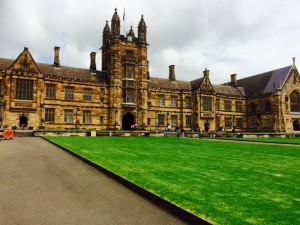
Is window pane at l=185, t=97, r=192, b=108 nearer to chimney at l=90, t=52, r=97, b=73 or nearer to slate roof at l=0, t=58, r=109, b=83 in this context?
slate roof at l=0, t=58, r=109, b=83

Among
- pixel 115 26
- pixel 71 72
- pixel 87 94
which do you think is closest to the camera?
pixel 87 94

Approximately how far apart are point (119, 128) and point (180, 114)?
14458 millimetres

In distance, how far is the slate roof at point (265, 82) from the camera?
56606 mm

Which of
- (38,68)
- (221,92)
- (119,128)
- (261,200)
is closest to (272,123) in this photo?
(221,92)

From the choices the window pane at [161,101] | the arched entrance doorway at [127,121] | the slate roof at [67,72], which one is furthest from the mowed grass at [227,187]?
the window pane at [161,101]

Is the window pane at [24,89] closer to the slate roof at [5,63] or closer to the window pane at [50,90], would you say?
the window pane at [50,90]

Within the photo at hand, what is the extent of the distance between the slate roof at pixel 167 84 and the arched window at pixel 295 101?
22056 millimetres

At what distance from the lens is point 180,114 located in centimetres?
5372

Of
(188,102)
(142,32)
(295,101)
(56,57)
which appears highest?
(142,32)

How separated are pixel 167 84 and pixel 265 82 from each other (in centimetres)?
2277

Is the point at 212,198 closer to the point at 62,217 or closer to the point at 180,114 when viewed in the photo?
the point at 62,217

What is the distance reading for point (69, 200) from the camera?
6875 millimetres

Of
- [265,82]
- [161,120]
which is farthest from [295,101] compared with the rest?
[161,120]

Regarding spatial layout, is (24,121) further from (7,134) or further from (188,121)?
(188,121)
